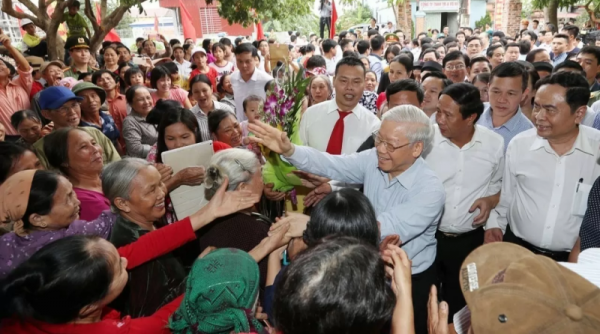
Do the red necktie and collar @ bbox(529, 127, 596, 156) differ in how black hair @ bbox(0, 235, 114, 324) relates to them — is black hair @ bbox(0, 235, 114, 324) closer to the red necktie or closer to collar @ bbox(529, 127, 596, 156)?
the red necktie

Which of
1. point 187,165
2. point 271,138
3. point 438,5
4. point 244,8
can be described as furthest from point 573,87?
point 438,5

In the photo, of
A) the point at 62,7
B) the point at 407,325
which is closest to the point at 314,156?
the point at 407,325

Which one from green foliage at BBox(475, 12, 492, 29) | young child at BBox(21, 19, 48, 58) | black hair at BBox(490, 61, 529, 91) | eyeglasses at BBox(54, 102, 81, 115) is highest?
green foliage at BBox(475, 12, 492, 29)

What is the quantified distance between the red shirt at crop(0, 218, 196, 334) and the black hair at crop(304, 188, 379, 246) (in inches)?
26.8

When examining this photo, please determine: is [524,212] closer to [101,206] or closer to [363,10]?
[101,206]

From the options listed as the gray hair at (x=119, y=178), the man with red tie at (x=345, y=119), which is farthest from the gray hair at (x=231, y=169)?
the man with red tie at (x=345, y=119)

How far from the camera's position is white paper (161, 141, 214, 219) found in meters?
2.83

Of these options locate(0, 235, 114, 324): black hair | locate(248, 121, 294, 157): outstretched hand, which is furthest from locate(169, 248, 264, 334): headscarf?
locate(248, 121, 294, 157): outstretched hand

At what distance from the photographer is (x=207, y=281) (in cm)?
138

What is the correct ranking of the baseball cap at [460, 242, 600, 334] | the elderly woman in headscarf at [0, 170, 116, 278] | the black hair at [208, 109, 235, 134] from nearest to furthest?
the baseball cap at [460, 242, 600, 334]
the elderly woman in headscarf at [0, 170, 116, 278]
the black hair at [208, 109, 235, 134]

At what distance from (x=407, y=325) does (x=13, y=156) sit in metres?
2.60

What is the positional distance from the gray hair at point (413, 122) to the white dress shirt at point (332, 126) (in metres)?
1.17

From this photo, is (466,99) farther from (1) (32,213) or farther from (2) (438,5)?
(2) (438,5)

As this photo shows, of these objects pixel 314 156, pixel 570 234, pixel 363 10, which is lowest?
pixel 570 234
